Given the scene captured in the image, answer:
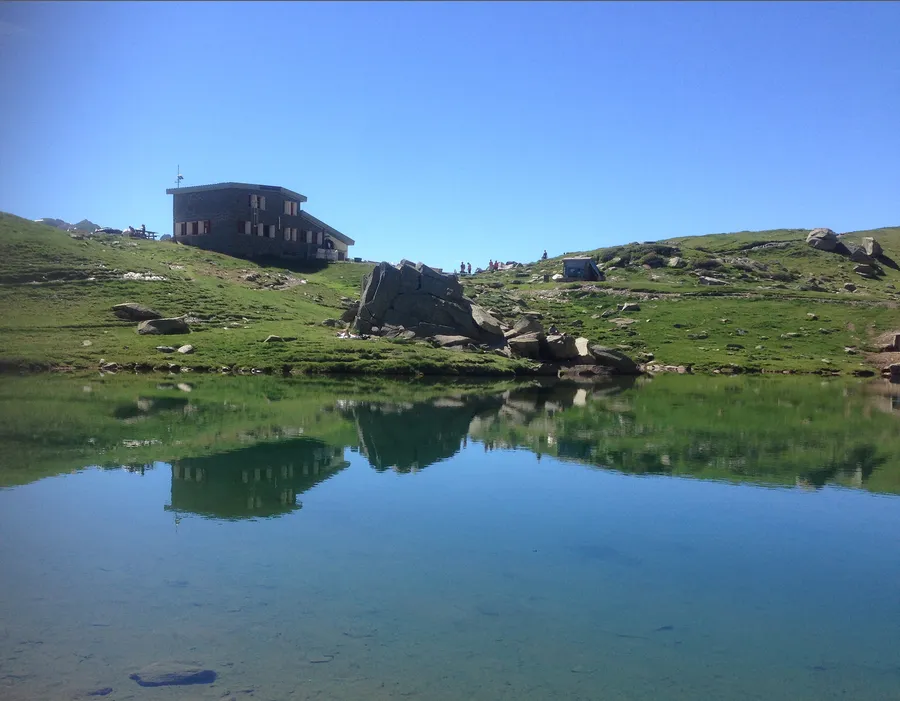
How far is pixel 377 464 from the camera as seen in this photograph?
102 ft

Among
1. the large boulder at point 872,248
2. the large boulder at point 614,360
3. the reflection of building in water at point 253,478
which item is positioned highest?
the large boulder at point 872,248

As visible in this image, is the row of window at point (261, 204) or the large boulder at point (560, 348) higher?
the row of window at point (261, 204)

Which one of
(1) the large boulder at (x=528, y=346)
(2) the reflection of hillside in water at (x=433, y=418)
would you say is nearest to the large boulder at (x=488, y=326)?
(1) the large boulder at (x=528, y=346)

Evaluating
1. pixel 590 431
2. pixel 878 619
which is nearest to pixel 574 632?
pixel 878 619

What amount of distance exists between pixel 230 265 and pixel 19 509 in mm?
90746

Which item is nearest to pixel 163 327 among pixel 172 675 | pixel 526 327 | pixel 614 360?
pixel 526 327

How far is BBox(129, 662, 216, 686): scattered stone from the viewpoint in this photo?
11.6 m

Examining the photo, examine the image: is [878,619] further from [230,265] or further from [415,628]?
[230,265]

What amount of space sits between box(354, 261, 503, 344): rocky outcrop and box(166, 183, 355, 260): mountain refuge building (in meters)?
46.3

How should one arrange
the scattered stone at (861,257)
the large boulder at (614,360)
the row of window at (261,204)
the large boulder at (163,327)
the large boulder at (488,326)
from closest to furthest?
the large boulder at (163,327) < the large boulder at (614,360) < the large boulder at (488,326) < the row of window at (261,204) < the scattered stone at (861,257)

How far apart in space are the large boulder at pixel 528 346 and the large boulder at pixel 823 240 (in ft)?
321

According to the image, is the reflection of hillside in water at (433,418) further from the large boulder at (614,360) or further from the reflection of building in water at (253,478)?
the large boulder at (614,360)

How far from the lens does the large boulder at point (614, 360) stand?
7712 cm

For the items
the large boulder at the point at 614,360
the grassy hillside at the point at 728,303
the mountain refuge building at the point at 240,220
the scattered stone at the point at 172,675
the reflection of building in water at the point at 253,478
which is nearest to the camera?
the scattered stone at the point at 172,675
